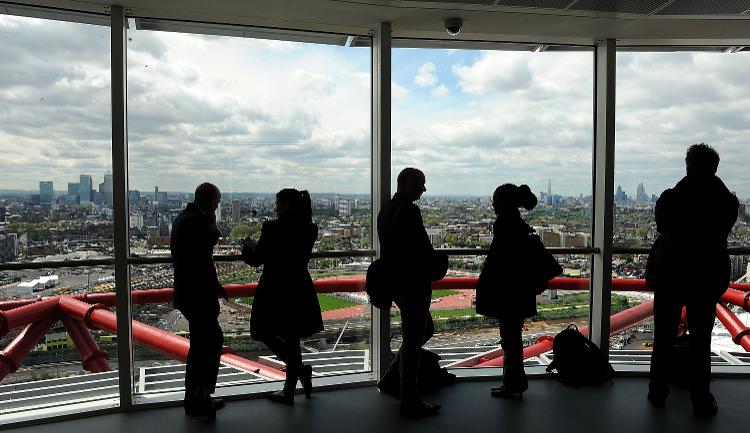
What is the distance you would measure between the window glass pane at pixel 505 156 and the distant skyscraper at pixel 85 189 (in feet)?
8.84

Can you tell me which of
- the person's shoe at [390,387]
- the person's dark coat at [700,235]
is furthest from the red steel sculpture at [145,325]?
the person's dark coat at [700,235]

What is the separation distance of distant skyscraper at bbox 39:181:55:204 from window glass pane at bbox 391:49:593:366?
295 cm

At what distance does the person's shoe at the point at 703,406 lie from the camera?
387cm

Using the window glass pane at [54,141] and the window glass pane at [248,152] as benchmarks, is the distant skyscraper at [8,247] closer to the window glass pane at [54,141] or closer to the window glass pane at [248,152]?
the window glass pane at [54,141]

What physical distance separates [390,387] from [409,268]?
3.77 ft

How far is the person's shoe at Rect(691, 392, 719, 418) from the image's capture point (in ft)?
12.7

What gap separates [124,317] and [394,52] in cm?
300

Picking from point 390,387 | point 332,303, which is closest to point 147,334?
point 332,303

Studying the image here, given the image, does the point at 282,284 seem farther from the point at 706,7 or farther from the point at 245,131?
the point at 706,7

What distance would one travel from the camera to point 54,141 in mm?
4027

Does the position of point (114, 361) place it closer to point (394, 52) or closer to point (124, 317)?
point (124, 317)

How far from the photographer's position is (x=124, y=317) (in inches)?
160

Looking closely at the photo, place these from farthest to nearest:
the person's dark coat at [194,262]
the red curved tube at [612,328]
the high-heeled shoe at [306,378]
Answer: the red curved tube at [612,328] < the high-heeled shoe at [306,378] < the person's dark coat at [194,262]

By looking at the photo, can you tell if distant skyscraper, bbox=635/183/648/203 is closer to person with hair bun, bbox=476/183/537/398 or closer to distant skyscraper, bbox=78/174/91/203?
person with hair bun, bbox=476/183/537/398
